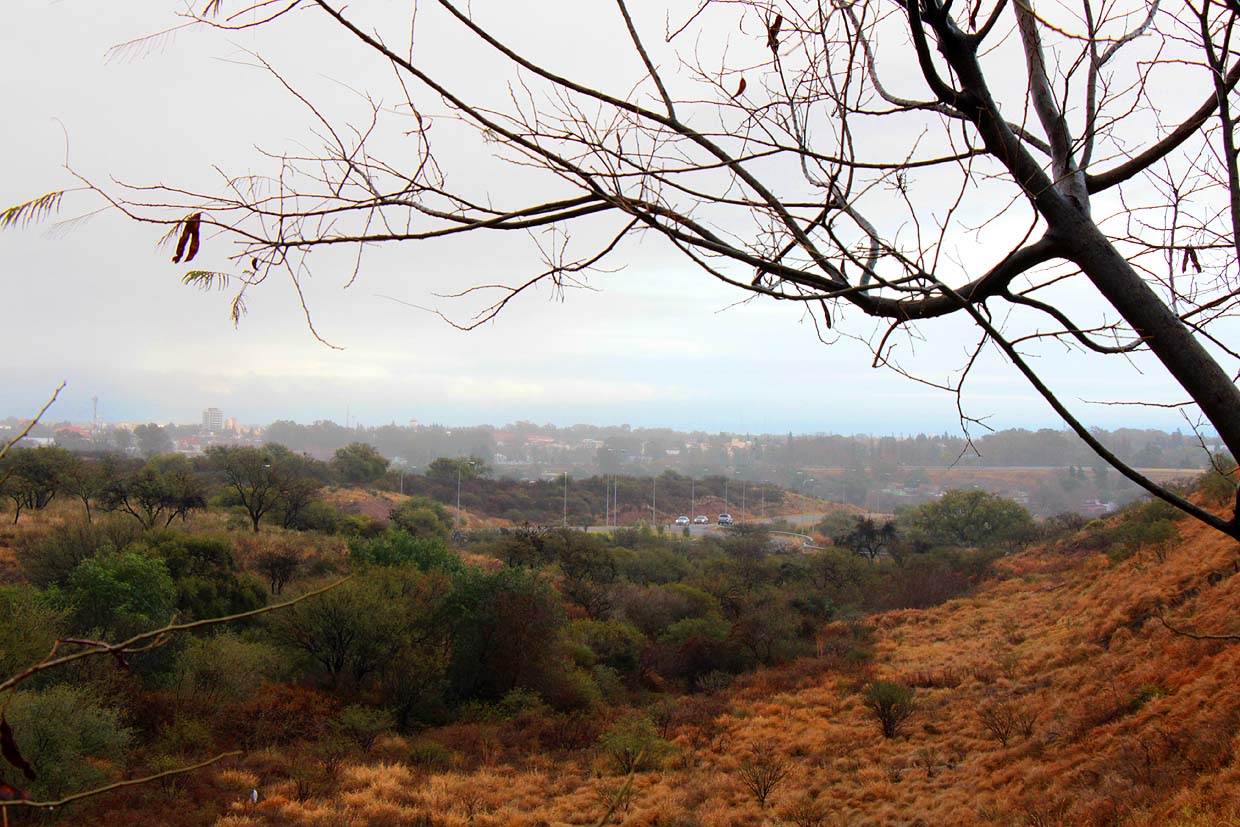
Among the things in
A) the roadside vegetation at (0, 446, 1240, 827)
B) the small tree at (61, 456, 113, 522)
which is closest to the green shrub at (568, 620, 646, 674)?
the roadside vegetation at (0, 446, 1240, 827)

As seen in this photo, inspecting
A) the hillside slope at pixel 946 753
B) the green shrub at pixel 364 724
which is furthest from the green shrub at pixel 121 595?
the hillside slope at pixel 946 753

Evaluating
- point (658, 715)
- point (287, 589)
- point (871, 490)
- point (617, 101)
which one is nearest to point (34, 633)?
point (287, 589)

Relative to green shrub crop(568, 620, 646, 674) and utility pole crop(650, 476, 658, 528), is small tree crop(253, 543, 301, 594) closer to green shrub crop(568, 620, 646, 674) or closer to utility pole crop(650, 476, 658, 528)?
green shrub crop(568, 620, 646, 674)

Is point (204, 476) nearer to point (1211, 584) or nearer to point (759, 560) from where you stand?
point (759, 560)

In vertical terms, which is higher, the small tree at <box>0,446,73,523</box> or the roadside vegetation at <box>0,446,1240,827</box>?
the small tree at <box>0,446,73,523</box>

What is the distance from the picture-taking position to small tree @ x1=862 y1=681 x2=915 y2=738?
12805mm

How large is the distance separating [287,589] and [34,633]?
8303mm

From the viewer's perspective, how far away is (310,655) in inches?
606

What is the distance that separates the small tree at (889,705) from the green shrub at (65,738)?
11478mm

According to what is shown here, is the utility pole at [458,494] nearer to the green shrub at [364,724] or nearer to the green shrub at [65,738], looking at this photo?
the green shrub at [364,724]

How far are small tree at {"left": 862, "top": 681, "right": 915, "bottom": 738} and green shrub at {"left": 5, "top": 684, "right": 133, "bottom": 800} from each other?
11.5 metres

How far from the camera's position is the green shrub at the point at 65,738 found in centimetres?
890

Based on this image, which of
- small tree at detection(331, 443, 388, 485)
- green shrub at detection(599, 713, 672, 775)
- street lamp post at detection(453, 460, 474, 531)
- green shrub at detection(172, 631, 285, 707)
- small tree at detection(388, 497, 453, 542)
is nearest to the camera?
green shrub at detection(599, 713, 672, 775)

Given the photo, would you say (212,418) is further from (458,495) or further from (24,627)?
(24,627)
